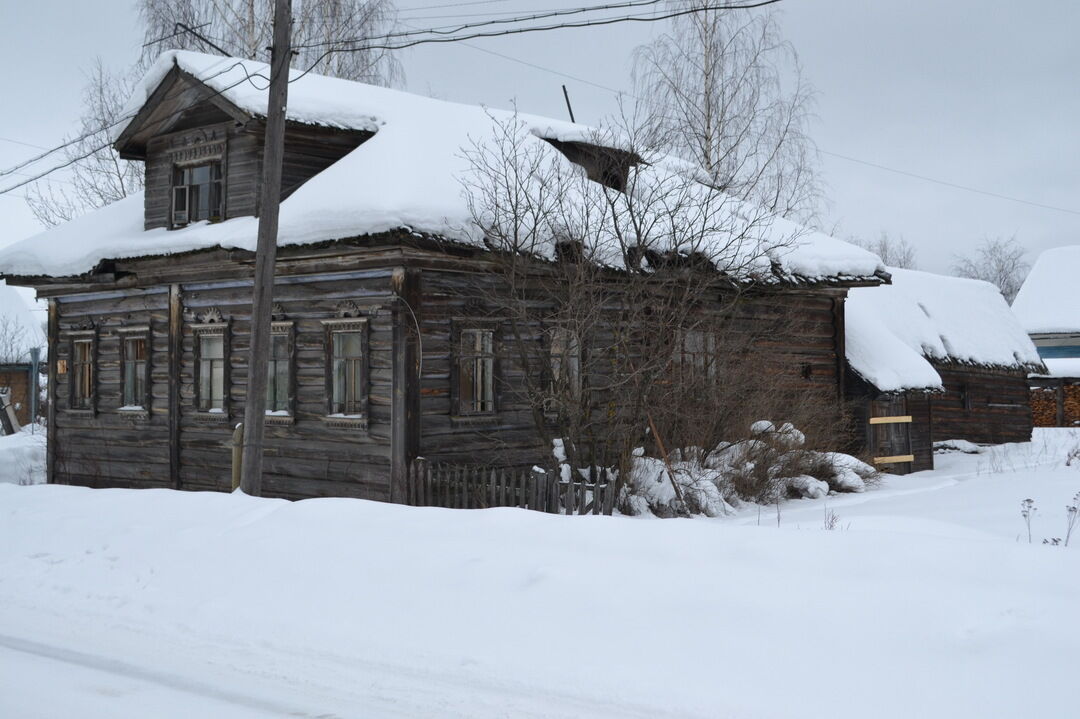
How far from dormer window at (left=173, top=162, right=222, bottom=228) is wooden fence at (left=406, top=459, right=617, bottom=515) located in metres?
6.39

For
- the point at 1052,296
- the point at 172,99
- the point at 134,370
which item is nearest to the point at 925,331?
the point at 172,99

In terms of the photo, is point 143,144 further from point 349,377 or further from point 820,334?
point 820,334

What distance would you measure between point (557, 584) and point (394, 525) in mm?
2043

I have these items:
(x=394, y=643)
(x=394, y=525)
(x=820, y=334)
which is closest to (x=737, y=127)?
(x=820, y=334)

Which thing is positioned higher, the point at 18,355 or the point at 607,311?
the point at 18,355

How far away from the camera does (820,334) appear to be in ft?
61.7

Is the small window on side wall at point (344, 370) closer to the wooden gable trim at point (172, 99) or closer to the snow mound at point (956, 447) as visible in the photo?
the wooden gable trim at point (172, 99)

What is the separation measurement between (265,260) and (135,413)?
7.47 meters

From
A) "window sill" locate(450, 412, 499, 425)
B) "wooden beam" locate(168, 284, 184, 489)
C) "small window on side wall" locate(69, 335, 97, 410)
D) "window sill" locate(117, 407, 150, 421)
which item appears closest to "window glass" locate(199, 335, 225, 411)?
"wooden beam" locate(168, 284, 184, 489)

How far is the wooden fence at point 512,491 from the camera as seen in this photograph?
11.1m

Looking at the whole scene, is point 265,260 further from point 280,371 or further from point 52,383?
point 52,383

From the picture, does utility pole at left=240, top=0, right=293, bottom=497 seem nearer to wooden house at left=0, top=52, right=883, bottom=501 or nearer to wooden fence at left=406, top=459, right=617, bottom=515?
wooden house at left=0, top=52, right=883, bottom=501

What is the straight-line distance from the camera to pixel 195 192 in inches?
640

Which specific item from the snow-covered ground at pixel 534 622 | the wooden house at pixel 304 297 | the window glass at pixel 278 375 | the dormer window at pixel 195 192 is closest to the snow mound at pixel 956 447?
the wooden house at pixel 304 297
